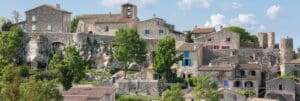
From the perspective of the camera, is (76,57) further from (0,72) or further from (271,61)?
(271,61)

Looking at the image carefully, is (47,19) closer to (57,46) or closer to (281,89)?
(57,46)

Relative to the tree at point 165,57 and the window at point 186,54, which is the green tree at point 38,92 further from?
the window at point 186,54

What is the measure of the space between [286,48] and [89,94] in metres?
32.4

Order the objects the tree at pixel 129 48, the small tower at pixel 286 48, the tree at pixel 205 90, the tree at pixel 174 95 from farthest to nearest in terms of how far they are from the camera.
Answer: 1. the small tower at pixel 286 48
2. the tree at pixel 129 48
3. the tree at pixel 205 90
4. the tree at pixel 174 95

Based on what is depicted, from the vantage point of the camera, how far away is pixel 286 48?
283 ft

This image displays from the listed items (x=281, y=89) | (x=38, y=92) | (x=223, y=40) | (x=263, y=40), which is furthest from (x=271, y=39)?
(x=38, y=92)

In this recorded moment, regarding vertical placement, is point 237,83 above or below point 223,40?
below

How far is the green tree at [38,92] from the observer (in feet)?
168

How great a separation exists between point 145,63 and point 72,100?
90.3 feet

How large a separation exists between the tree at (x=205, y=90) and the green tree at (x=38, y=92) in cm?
1964

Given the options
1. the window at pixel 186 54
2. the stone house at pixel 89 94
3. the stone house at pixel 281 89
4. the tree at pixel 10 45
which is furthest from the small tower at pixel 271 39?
the stone house at pixel 89 94

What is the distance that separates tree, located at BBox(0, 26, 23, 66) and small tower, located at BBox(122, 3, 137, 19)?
50.8 ft

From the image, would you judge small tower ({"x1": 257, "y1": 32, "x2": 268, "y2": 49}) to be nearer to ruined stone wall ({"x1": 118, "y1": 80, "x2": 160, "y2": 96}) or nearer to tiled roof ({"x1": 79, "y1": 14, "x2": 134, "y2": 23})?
tiled roof ({"x1": 79, "y1": 14, "x2": 134, "y2": 23})

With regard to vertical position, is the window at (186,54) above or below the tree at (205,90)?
above
